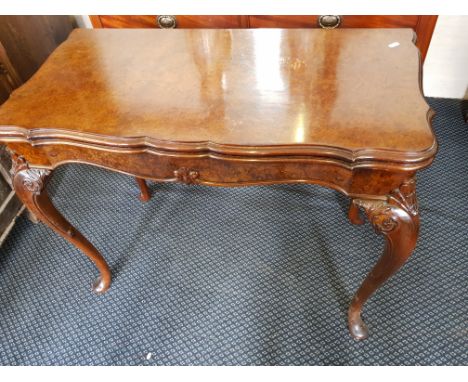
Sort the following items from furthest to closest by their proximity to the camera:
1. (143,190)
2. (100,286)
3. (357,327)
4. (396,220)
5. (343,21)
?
(143,190), (343,21), (100,286), (357,327), (396,220)

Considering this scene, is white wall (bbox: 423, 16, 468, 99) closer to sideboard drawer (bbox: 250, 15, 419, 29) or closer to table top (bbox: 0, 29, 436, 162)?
sideboard drawer (bbox: 250, 15, 419, 29)

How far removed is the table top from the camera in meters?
0.72

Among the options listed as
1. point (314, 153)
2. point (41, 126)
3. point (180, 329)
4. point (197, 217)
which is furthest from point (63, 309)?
point (314, 153)

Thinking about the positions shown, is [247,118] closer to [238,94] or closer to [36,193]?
[238,94]

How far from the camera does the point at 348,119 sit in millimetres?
746

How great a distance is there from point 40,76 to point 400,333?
1.26m

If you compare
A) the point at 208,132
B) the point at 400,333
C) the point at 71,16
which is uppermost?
the point at 208,132

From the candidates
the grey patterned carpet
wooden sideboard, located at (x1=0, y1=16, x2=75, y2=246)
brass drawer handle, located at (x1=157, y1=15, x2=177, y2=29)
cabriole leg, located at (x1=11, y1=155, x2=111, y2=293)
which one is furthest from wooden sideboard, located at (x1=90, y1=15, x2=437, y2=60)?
cabriole leg, located at (x1=11, y1=155, x2=111, y2=293)

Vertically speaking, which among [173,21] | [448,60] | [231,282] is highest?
[173,21]

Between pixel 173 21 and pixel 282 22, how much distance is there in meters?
0.43

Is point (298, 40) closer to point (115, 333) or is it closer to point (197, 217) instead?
point (197, 217)

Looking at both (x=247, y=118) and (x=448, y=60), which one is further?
(x=448, y=60)

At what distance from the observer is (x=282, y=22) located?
1.39m

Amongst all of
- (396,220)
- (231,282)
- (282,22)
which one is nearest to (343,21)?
(282,22)
